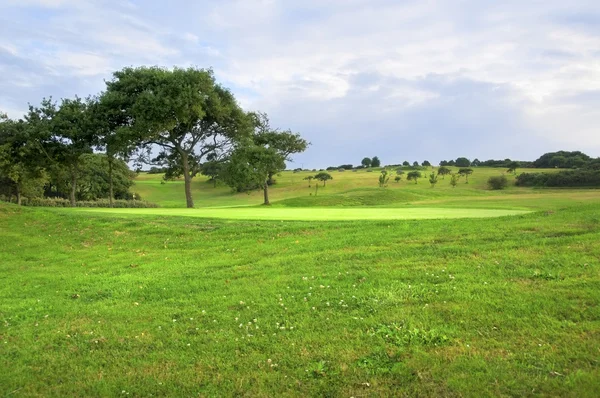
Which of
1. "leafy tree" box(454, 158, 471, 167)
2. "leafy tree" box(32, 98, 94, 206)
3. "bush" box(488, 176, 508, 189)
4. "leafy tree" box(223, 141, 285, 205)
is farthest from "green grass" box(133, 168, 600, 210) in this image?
"leafy tree" box(454, 158, 471, 167)

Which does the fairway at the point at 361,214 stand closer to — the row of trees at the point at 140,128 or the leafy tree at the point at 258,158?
the row of trees at the point at 140,128

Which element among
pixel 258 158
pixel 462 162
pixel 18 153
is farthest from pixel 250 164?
pixel 462 162

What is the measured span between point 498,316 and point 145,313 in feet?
18.5

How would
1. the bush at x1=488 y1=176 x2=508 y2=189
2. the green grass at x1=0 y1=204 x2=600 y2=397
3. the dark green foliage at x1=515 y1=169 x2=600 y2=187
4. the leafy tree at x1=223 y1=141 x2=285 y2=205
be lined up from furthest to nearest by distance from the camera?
Result: the bush at x1=488 y1=176 x2=508 y2=189, the dark green foliage at x1=515 y1=169 x2=600 y2=187, the leafy tree at x1=223 y1=141 x2=285 y2=205, the green grass at x1=0 y1=204 x2=600 y2=397

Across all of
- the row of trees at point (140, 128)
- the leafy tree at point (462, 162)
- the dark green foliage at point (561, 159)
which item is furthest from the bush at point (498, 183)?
the leafy tree at point (462, 162)

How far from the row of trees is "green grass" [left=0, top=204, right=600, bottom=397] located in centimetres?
2852

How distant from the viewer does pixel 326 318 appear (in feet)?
20.8

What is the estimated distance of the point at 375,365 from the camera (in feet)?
15.9

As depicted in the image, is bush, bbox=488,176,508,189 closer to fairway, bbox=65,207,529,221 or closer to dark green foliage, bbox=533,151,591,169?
dark green foliage, bbox=533,151,591,169

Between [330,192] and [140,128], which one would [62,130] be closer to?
[140,128]

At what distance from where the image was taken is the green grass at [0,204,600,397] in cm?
465

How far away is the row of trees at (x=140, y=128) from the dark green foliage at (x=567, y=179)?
4604 cm

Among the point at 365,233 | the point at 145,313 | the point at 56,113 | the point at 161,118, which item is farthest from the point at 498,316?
the point at 56,113

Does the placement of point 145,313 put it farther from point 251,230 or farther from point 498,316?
point 251,230
